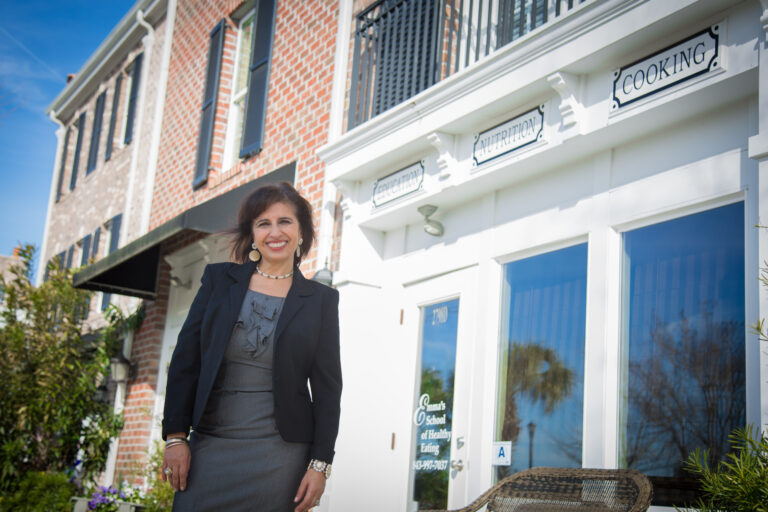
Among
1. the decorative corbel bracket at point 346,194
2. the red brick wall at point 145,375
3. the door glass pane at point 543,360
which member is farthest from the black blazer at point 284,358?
the red brick wall at point 145,375

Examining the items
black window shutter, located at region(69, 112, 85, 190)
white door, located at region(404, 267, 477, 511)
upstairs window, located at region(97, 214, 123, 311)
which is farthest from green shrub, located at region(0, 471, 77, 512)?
black window shutter, located at region(69, 112, 85, 190)

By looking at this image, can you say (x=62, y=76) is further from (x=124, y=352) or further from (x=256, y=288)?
(x=256, y=288)

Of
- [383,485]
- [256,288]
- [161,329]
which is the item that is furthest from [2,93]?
[256,288]

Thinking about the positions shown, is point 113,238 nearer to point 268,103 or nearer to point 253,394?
point 268,103

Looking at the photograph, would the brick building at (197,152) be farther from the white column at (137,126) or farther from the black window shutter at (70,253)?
the black window shutter at (70,253)

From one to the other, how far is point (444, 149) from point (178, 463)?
11.1ft

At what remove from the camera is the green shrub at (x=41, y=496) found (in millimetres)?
7562

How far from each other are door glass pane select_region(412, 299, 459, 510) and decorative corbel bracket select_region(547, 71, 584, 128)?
66.5 inches

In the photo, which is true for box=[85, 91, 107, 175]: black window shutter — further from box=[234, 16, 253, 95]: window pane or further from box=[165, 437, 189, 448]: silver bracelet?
box=[165, 437, 189, 448]: silver bracelet

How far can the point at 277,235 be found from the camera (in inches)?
117

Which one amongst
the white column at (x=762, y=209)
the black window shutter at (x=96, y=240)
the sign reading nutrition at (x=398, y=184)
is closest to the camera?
the white column at (x=762, y=209)

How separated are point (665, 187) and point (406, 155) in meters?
2.23

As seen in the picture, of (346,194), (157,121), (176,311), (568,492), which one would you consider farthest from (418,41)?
(157,121)

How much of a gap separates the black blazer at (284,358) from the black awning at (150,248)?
304 centimetres
